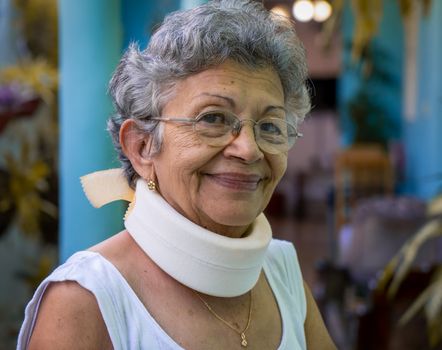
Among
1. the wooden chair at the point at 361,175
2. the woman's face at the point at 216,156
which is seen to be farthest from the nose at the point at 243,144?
the wooden chair at the point at 361,175

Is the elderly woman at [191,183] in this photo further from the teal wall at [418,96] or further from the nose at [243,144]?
the teal wall at [418,96]

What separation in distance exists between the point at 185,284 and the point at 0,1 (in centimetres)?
338

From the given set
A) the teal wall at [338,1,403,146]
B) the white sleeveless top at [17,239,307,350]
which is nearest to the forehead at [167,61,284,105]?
the white sleeveless top at [17,239,307,350]

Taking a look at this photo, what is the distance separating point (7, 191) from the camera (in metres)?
4.39

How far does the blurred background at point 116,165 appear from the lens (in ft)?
8.32

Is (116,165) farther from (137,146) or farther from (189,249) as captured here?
(189,249)

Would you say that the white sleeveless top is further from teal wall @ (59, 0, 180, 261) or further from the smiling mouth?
teal wall @ (59, 0, 180, 261)

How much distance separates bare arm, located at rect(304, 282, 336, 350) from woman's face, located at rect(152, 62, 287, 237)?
0.40 metres

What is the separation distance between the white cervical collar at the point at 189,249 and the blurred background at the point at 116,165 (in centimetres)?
55

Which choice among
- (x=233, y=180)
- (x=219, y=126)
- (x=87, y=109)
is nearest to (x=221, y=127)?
(x=219, y=126)

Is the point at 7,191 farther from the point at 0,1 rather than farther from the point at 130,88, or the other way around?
the point at 130,88

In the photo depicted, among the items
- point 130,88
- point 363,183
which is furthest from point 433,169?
point 130,88

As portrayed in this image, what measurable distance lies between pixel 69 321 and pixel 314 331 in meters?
0.70

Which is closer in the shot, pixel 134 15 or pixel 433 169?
pixel 134 15
